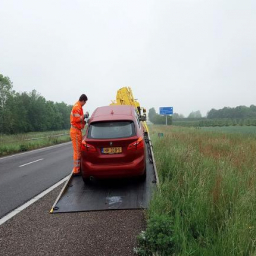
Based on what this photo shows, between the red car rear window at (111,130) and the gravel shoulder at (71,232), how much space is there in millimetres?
1689

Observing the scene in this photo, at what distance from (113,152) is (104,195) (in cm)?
101

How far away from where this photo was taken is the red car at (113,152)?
503 cm

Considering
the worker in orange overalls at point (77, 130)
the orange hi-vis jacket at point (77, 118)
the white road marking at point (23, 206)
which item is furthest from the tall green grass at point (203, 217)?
the orange hi-vis jacket at point (77, 118)

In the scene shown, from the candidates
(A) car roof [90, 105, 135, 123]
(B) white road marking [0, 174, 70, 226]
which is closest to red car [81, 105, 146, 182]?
(A) car roof [90, 105, 135, 123]

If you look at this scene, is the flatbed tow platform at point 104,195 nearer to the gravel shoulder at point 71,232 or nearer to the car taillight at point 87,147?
the gravel shoulder at point 71,232

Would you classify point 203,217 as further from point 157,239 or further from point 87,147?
point 87,147

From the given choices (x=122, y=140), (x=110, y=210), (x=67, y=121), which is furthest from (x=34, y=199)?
(x=67, y=121)

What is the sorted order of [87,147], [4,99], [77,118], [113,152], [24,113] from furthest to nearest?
1. [24,113]
2. [4,99]
3. [77,118]
4. [87,147]
5. [113,152]

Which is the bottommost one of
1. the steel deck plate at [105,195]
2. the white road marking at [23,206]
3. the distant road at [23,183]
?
the distant road at [23,183]

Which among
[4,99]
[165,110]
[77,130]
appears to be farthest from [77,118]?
[4,99]

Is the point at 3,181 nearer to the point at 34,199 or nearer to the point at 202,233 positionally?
the point at 34,199

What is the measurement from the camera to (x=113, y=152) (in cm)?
506

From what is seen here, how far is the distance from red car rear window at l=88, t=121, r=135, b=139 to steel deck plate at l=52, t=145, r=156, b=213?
1.27 metres

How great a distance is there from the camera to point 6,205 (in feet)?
16.1
